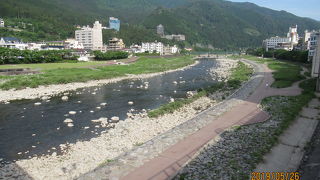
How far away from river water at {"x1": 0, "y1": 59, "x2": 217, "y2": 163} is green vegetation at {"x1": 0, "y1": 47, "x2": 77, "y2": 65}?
26.9 metres

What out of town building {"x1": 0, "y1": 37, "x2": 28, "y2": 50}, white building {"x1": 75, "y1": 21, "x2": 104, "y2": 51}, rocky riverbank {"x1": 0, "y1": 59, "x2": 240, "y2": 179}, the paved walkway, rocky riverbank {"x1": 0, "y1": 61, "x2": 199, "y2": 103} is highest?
white building {"x1": 75, "y1": 21, "x2": 104, "y2": 51}

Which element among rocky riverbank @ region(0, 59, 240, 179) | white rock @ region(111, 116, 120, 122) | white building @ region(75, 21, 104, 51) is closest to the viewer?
rocky riverbank @ region(0, 59, 240, 179)

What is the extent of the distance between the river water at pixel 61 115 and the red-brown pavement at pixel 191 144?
22.5 ft

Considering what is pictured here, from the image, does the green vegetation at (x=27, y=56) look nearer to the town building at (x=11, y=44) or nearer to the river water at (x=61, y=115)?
the river water at (x=61, y=115)

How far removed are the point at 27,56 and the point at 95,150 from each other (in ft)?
164

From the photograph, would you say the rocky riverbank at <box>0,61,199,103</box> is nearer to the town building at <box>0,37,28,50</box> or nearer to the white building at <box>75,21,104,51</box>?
the town building at <box>0,37,28,50</box>

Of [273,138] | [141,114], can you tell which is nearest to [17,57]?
[141,114]

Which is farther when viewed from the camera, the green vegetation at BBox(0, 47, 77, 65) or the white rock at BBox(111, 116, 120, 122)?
the green vegetation at BBox(0, 47, 77, 65)

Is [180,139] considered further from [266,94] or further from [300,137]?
[266,94]

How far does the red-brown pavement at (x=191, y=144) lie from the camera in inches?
420

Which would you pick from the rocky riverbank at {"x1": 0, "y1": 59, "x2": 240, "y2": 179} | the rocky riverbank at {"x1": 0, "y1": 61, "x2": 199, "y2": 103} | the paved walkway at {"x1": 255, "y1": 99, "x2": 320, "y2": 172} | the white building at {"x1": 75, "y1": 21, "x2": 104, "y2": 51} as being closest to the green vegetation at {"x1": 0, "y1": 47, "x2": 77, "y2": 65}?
the rocky riverbank at {"x1": 0, "y1": 61, "x2": 199, "y2": 103}

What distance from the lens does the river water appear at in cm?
1579

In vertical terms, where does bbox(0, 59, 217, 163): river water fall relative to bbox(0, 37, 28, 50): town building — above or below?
below

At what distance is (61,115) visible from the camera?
22.5 meters
